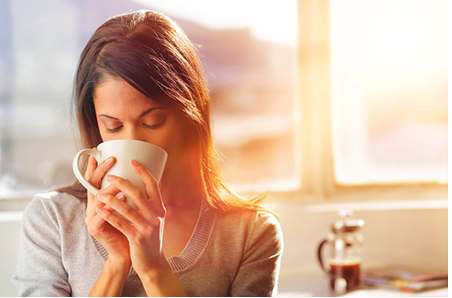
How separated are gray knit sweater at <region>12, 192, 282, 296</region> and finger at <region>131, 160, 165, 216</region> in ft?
0.49

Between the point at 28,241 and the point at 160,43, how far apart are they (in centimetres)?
37

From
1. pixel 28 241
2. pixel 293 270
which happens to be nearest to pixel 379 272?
pixel 293 270

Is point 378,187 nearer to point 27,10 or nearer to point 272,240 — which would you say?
point 272,240

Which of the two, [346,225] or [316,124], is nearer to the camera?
[346,225]

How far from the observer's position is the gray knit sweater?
1.87ft

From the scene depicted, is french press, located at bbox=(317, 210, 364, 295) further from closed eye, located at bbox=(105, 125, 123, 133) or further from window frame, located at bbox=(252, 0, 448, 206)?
closed eye, located at bbox=(105, 125, 123, 133)

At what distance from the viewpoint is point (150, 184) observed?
43cm

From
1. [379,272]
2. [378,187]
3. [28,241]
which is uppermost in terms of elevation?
[28,241]

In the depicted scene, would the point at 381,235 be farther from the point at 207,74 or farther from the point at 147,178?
the point at 147,178

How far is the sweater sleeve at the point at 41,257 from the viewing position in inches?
22.0

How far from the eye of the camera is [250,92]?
125 cm

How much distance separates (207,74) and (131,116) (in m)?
0.32

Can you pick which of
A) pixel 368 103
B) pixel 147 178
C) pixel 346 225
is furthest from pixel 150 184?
pixel 368 103

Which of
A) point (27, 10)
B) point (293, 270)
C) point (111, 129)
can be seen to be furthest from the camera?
point (293, 270)
